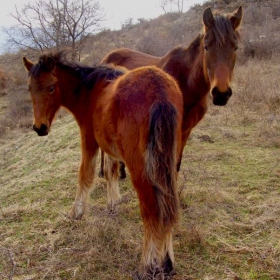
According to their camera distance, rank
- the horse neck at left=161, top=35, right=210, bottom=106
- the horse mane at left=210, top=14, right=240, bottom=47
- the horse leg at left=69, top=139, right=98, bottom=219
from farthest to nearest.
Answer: the horse neck at left=161, top=35, right=210, bottom=106
the horse leg at left=69, top=139, right=98, bottom=219
the horse mane at left=210, top=14, right=240, bottom=47

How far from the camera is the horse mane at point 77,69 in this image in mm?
3713

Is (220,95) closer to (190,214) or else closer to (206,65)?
(206,65)

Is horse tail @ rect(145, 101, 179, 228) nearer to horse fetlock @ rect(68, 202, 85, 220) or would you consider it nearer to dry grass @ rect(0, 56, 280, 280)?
dry grass @ rect(0, 56, 280, 280)

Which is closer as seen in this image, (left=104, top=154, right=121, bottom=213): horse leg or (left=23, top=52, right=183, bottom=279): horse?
(left=23, top=52, right=183, bottom=279): horse

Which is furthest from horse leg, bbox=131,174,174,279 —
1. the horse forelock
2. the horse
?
the horse forelock

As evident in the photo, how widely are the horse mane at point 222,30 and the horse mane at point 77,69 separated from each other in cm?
120

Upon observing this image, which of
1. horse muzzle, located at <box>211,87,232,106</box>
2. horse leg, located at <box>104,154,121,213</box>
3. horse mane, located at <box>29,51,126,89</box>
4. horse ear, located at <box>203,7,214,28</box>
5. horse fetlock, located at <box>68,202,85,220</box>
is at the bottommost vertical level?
horse fetlock, located at <box>68,202,85,220</box>

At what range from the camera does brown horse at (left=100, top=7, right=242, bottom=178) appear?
3.43 metres

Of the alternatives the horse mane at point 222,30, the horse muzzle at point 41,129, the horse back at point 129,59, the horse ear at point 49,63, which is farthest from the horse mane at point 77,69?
the horse back at point 129,59

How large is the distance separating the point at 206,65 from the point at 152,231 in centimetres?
214

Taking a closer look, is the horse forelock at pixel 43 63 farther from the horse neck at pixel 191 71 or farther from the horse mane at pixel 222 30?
the horse mane at pixel 222 30

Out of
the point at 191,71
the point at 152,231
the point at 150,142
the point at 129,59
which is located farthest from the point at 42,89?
the point at 129,59

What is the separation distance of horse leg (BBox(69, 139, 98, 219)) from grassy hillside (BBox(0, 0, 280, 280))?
128 mm

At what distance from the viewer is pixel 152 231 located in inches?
101
